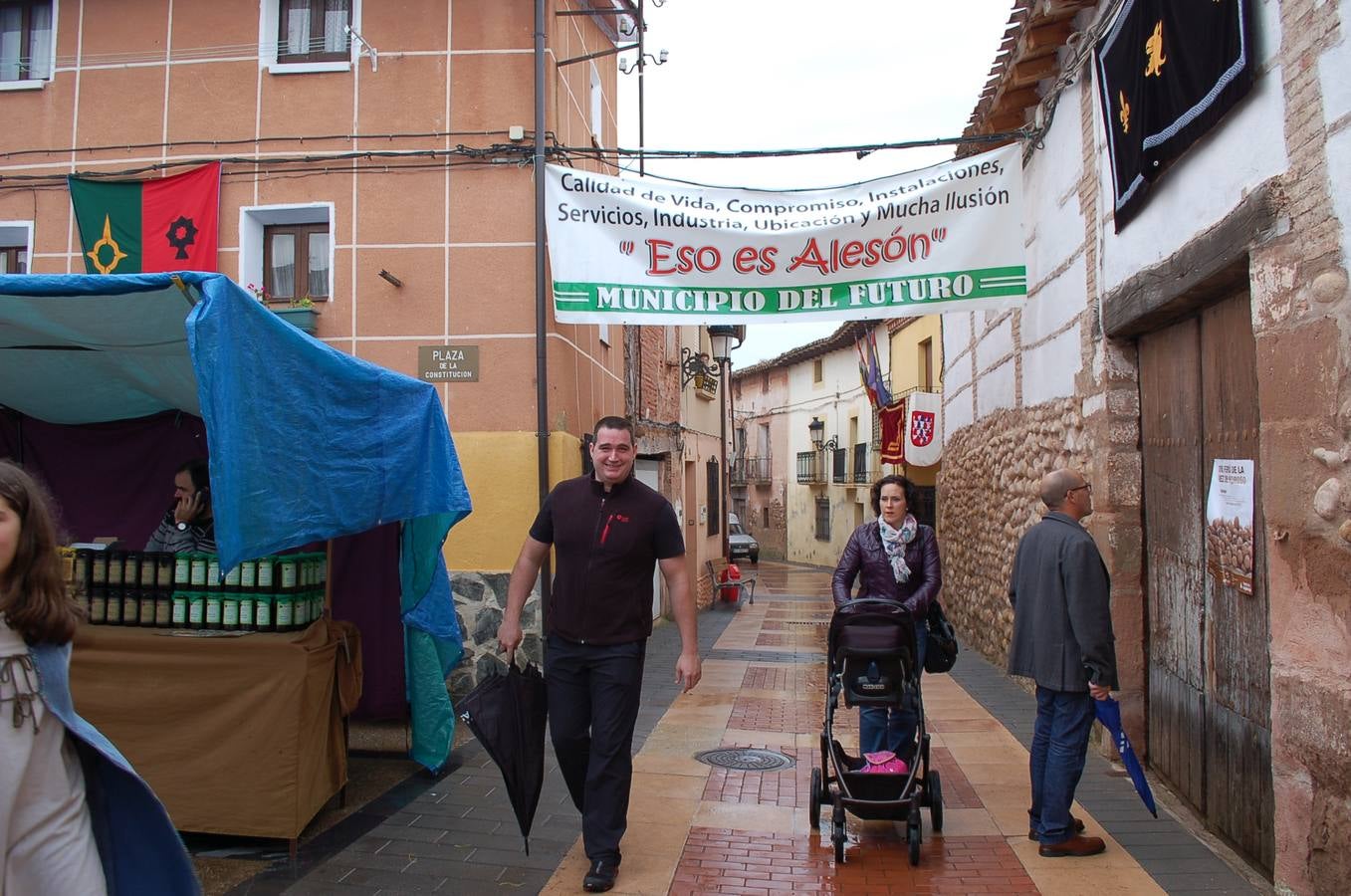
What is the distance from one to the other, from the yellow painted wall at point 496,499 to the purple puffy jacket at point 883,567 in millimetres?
3632

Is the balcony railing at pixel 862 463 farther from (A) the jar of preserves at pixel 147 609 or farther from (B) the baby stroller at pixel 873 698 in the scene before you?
(A) the jar of preserves at pixel 147 609

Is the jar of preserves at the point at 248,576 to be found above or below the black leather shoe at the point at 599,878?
above

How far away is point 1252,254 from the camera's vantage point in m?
3.91

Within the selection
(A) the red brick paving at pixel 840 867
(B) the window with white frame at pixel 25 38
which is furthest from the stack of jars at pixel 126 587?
(B) the window with white frame at pixel 25 38

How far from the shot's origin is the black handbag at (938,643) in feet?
16.7

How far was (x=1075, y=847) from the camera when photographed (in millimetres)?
4461

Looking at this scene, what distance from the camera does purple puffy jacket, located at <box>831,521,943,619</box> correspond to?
5.20m

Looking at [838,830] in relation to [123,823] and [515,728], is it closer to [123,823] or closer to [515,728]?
[515,728]

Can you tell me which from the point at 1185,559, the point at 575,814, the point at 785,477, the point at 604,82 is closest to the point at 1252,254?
the point at 1185,559

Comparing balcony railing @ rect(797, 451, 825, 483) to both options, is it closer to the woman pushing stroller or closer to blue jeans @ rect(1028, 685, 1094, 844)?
A: the woman pushing stroller

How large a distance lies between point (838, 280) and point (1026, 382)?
2.23m

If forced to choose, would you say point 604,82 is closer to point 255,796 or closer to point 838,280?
point 838,280

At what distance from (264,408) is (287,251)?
17.9ft

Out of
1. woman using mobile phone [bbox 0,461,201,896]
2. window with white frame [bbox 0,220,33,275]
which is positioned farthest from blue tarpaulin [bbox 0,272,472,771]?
window with white frame [bbox 0,220,33,275]
